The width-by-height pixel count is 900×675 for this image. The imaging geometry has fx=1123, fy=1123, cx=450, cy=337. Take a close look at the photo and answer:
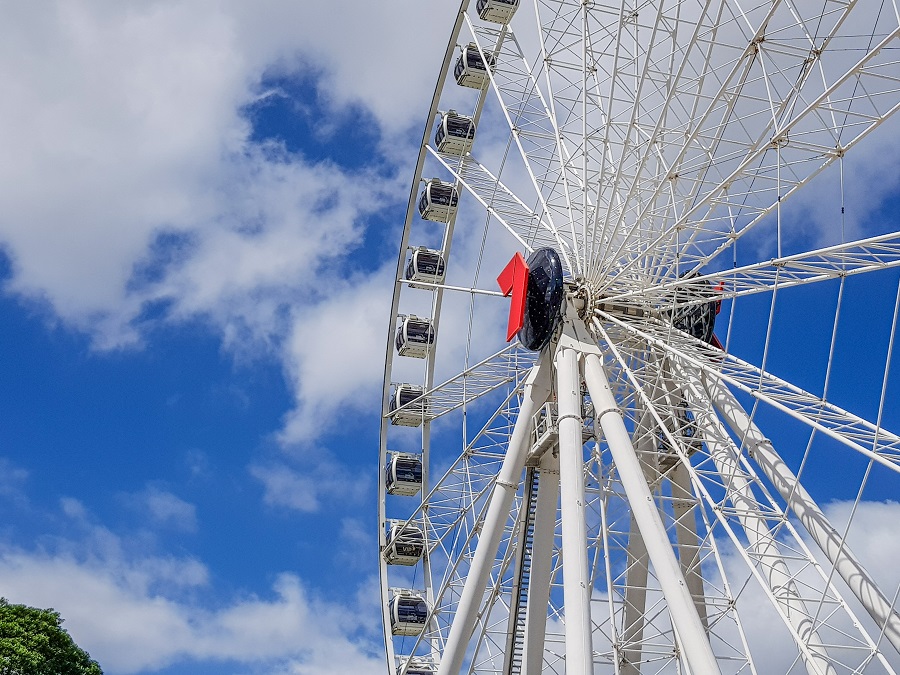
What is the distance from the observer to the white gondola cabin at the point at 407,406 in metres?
29.6

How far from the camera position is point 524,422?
21.3 metres

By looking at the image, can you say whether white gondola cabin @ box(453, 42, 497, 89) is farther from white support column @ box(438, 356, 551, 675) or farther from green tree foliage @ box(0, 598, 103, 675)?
green tree foliage @ box(0, 598, 103, 675)

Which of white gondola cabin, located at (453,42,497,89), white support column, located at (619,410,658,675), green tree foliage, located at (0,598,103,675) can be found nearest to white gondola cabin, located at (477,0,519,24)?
white gondola cabin, located at (453,42,497,89)

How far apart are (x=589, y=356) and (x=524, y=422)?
1.82 metres

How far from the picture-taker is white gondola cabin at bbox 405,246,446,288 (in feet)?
97.5

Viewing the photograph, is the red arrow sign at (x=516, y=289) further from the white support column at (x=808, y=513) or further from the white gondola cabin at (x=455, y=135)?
the white gondola cabin at (x=455, y=135)

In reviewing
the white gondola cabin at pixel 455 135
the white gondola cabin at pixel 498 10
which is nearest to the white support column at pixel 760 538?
the white gondola cabin at pixel 455 135

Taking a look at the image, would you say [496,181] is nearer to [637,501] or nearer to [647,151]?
[647,151]

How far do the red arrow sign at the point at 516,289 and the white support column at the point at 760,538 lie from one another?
3596 mm

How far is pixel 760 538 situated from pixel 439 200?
14.2 meters

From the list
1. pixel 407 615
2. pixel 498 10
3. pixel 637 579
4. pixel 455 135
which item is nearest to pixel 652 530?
pixel 637 579

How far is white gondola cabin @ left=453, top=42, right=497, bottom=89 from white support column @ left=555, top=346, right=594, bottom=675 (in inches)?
404

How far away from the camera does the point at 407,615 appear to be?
27469mm

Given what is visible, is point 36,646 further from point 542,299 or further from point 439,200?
point 542,299
